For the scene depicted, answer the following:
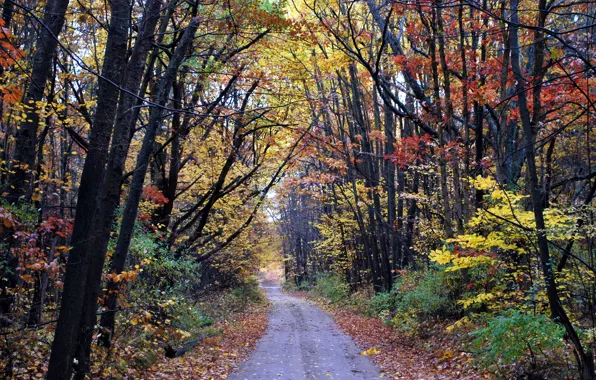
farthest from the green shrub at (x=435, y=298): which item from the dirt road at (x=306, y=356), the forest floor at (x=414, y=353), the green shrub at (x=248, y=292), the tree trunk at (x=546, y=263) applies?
the green shrub at (x=248, y=292)

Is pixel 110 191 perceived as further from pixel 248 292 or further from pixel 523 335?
pixel 248 292

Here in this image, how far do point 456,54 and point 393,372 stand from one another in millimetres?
7983

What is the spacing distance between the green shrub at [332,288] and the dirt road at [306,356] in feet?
27.9

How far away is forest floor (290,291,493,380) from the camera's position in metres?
8.75

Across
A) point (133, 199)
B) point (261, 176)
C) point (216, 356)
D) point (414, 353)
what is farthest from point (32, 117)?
point (261, 176)

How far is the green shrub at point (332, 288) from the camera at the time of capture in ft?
86.5

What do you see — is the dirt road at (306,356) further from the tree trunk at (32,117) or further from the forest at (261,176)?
the tree trunk at (32,117)

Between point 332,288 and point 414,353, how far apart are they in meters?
18.2

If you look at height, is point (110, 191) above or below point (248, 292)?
above

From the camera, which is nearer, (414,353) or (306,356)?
(414,353)

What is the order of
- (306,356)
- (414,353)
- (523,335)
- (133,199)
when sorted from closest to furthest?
(523,335), (133,199), (414,353), (306,356)

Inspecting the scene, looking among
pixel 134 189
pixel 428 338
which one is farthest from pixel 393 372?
pixel 134 189

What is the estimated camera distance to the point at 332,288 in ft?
95.5

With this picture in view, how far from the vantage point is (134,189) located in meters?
8.53
